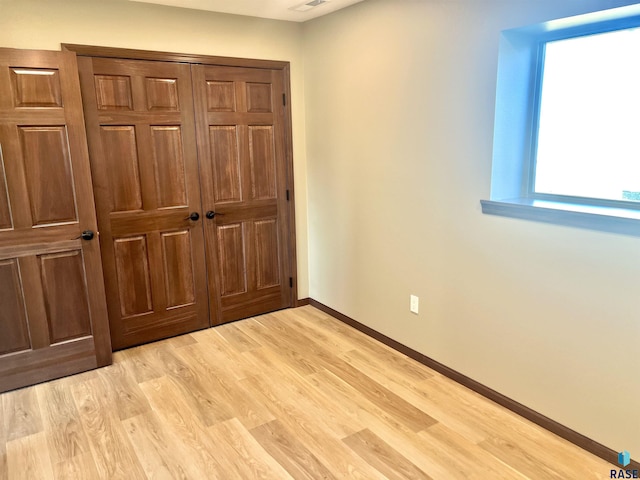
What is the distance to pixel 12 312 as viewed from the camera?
2768 millimetres

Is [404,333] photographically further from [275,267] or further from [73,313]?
[73,313]

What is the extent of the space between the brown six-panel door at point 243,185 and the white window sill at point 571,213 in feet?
6.28

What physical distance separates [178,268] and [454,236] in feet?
6.84

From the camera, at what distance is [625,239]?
1956mm

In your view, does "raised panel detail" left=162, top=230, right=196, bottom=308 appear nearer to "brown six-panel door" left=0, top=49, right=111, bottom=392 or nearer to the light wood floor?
the light wood floor

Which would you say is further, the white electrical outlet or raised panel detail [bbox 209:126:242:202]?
raised panel detail [bbox 209:126:242:202]

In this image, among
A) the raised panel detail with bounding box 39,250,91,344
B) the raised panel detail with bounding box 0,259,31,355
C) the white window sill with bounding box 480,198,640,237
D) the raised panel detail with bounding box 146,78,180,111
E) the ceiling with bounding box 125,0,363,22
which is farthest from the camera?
the raised panel detail with bounding box 146,78,180,111

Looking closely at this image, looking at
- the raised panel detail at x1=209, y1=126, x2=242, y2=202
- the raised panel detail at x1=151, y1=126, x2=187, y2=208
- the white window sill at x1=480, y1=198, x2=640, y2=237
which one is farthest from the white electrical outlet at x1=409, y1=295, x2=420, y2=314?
the raised panel detail at x1=151, y1=126, x2=187, y2=208

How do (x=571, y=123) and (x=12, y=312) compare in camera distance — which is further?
(x=12, y=312)

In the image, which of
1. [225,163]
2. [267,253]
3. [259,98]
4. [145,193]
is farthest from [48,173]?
[267,253]

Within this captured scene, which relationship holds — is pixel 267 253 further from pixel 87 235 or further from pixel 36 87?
pixel 36 87

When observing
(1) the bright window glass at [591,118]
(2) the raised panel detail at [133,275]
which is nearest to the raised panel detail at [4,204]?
(2) the raised panel detail at [133,275]

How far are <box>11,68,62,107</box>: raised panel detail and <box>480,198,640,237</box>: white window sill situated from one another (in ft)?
8.47

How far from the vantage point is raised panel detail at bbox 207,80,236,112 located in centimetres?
344
